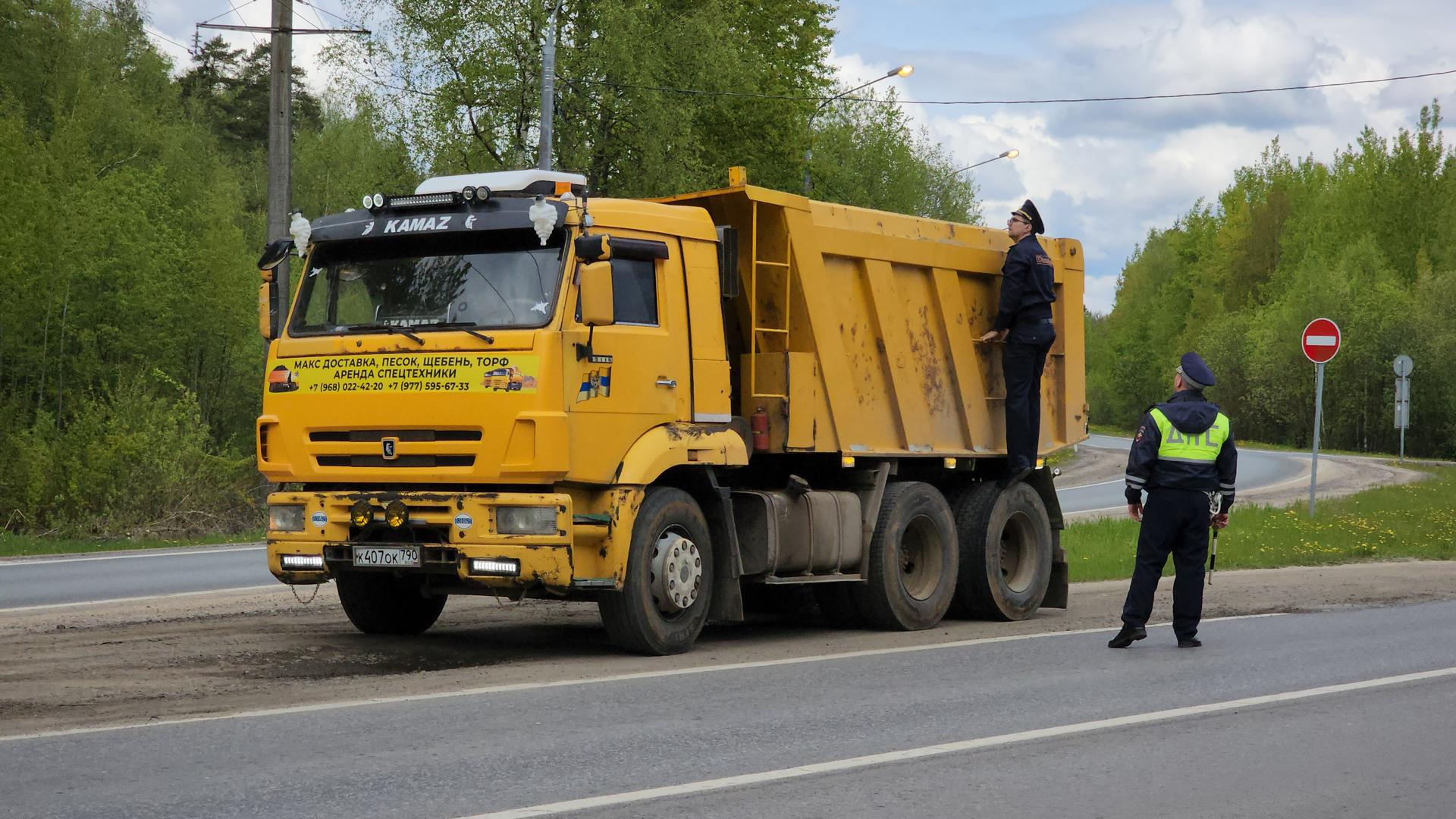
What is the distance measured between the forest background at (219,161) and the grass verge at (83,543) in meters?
0.94

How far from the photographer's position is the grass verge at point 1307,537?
63.9 feet

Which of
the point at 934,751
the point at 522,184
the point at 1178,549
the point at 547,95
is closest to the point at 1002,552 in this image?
the point at 1178,549

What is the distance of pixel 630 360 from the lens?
10.0 metres

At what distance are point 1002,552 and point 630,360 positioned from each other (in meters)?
4.82

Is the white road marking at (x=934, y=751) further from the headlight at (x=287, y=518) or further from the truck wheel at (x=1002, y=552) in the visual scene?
the headlight at (x=287, y=518)

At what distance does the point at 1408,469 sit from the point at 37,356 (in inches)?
1393

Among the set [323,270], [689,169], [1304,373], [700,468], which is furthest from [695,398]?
[1304,373]

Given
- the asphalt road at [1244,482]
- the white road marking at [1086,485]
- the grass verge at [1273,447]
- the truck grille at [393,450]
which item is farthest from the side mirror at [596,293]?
the grass verge at [1273,447]

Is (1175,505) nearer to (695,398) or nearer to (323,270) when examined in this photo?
(695,398)

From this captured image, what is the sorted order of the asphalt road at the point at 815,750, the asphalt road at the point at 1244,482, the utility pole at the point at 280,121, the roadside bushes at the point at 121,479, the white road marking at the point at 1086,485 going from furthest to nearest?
the white road marking at the point at 1086,485 < the asphalt road at the point at 1244,482 < the roadside bushes at the point at 121,479 < the utility pole at the point at 280,121 < the asphalt road at the point at 815,750

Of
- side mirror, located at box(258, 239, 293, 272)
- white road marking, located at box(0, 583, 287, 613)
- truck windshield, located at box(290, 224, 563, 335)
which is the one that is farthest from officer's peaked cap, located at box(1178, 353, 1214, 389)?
white road marking, located at box(0, 583, 287, 613)

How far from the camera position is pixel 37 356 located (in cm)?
3086

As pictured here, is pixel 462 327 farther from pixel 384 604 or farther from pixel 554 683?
pixel 384 604

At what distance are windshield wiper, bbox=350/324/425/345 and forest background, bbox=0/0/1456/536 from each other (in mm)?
14357
